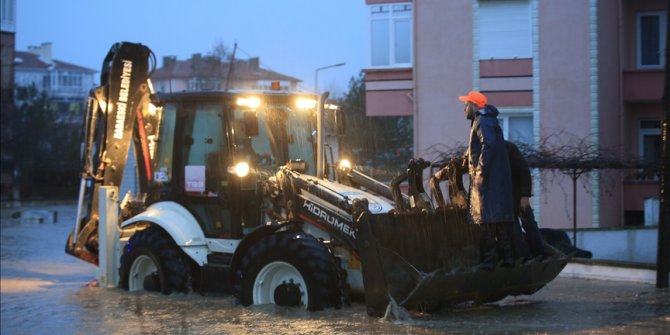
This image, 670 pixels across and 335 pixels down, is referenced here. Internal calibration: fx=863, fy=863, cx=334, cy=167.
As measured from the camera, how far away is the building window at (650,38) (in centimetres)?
2241

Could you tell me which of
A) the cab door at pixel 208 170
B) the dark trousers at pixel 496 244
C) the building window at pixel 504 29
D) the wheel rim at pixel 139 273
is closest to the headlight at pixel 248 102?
the cab door at pixel 208 170

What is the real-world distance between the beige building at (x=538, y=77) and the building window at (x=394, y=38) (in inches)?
1.4

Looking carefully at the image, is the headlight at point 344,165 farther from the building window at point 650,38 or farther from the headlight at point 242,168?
the building window at point 650,38

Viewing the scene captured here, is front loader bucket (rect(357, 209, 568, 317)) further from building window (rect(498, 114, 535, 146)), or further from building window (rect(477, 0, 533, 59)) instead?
building window (rect(477, 0, 533, 59))

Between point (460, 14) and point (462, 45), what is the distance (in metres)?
0.75

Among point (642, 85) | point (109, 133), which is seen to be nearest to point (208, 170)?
point (109, 133)

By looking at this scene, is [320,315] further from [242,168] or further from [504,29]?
[504,29]

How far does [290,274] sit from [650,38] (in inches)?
639

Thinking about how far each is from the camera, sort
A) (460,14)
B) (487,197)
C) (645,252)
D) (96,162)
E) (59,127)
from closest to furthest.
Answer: (487,197), (96,162), (645,252), (460,14), (59,127)

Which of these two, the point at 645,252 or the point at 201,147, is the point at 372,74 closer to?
the point at 645,252

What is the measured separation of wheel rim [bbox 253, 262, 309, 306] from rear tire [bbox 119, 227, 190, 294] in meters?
1.86

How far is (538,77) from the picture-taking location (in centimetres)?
2067

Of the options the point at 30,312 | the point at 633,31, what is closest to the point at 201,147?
the point at 30,312

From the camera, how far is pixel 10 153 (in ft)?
186
